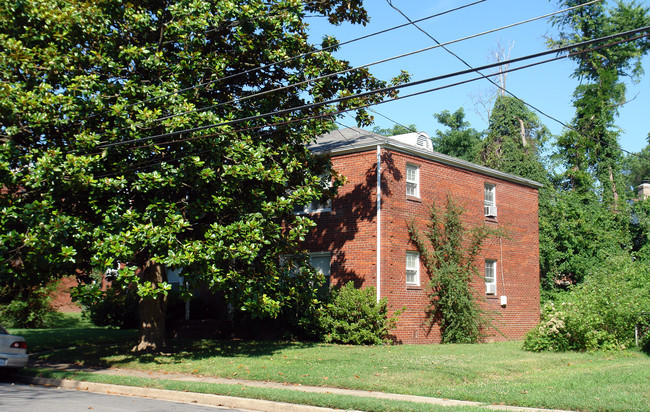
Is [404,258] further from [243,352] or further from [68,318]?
[68,318]

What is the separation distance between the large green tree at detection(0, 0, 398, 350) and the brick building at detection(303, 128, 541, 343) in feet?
14.1

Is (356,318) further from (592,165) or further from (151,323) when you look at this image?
(592,165)

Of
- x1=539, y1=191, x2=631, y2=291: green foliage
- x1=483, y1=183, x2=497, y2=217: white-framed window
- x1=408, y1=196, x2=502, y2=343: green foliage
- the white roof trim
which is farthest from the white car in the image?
x1=539, y1=191, x2=631, y2=291: green foliage

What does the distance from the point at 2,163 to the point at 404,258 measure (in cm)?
1273

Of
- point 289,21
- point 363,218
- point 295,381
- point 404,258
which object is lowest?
point 295,381

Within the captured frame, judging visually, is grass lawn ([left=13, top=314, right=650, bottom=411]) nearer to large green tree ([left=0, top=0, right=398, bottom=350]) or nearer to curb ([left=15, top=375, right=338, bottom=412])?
curb ([left=15, top=375, right=338, bottom=412])

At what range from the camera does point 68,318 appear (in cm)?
3123

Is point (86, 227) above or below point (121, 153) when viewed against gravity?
below

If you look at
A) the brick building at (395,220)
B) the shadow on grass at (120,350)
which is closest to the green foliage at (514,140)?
the brick building at (395,220)

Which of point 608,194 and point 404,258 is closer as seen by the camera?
point 404,258

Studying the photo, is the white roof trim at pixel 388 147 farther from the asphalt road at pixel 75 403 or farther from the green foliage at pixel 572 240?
the asphalt road at pixel 75 403

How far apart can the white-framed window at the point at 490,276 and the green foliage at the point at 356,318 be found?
243 inches

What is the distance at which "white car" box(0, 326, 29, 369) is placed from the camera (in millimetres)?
12891

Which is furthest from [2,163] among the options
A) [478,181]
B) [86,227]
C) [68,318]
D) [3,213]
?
[68,318]
